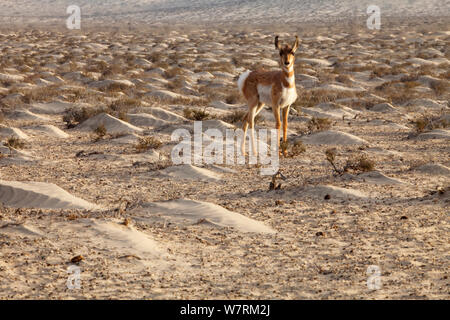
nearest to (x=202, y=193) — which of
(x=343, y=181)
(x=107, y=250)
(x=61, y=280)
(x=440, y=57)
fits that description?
(x=343, y=181)

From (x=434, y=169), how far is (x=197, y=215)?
166 inches

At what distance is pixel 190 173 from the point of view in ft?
31.1

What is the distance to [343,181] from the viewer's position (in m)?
8.96

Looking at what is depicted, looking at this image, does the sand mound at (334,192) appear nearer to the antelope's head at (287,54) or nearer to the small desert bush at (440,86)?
the antelope's head at (287,54)

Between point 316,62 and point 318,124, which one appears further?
point 316,62

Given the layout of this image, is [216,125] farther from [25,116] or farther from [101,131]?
[25,116]

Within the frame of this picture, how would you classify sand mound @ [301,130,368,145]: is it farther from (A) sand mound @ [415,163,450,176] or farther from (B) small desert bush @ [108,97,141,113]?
(B) small desert bush @ [108,97,141,113]

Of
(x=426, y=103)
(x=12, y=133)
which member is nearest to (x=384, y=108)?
(x=426, y=103)

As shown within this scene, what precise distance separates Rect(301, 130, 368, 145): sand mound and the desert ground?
38mm

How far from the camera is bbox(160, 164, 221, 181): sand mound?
935 centimetres

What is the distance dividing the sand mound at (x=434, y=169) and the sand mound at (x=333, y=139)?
2494 mm

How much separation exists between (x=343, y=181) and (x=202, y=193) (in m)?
2.08

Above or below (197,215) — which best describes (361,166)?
below

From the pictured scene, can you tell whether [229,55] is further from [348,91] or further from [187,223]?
[187,223]
